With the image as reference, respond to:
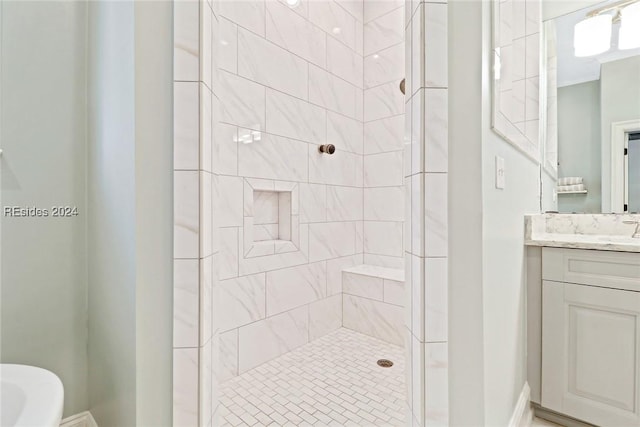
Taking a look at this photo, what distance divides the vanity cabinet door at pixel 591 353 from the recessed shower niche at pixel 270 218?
163 centimetres

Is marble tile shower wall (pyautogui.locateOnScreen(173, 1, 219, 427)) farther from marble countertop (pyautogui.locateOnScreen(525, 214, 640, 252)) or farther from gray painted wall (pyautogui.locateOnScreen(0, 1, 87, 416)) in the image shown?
marble countertop (pyautogui.locateOnScreen(525, 214, 640, 252))

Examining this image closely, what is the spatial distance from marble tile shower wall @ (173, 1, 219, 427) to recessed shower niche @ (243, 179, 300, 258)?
3.61 ft

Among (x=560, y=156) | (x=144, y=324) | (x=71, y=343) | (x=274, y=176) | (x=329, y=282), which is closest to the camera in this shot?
(x=144, y=324)

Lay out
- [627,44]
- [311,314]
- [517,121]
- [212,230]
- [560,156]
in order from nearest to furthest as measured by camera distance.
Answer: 1. [212,230]
2. [517,121]
3. [627,44]
4. [560,156]
5. [311,314]

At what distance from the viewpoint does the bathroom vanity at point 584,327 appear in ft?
4.74

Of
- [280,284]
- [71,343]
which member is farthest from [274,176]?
A: [71,343]

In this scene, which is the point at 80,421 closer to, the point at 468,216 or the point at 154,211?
the point at 154,211

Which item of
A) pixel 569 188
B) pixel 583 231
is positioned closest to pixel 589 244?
pixel 583 231

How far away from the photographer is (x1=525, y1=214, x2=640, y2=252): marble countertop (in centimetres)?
151

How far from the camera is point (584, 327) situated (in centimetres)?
155

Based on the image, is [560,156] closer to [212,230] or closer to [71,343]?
[212,230]

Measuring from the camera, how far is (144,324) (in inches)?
39.6

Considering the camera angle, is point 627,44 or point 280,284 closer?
point 627,44

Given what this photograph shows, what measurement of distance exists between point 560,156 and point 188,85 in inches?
91.0
